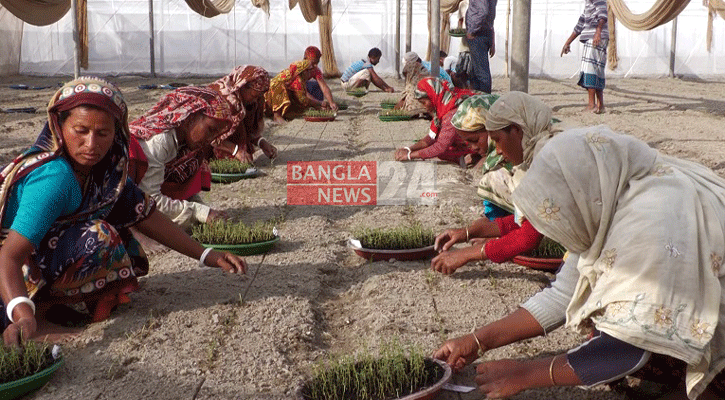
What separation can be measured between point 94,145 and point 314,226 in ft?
6.96

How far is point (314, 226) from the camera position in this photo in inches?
193

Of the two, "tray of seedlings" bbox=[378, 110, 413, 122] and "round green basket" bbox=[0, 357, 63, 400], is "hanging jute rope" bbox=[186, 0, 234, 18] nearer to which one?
"tray of seedlings" bbox=[378, 110, 413, 122]

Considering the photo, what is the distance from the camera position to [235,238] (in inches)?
165

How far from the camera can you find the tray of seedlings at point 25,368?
8.11ft

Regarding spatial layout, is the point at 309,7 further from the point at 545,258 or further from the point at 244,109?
the point at 545,258

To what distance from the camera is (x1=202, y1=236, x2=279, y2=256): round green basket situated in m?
4.10

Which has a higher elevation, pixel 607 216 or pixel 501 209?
pixel 607 216

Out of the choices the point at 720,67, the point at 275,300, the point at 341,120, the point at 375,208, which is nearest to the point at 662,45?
the point at 720,67

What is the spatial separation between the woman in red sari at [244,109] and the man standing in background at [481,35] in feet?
11.4

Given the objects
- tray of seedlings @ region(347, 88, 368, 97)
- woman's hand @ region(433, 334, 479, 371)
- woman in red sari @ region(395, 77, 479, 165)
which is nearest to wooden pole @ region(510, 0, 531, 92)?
woman in red sari @ region(395, 77, 479, 165)

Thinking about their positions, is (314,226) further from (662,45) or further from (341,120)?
Result: (662,45)

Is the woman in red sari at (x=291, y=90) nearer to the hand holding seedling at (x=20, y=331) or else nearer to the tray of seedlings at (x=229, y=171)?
the tray of seedlings at (x=229, y=171)

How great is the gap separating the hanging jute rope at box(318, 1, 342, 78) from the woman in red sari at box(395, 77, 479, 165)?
14.3 m

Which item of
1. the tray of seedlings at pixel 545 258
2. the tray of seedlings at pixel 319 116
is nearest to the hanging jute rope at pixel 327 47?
the tray of seedlings at pixel 319 116
